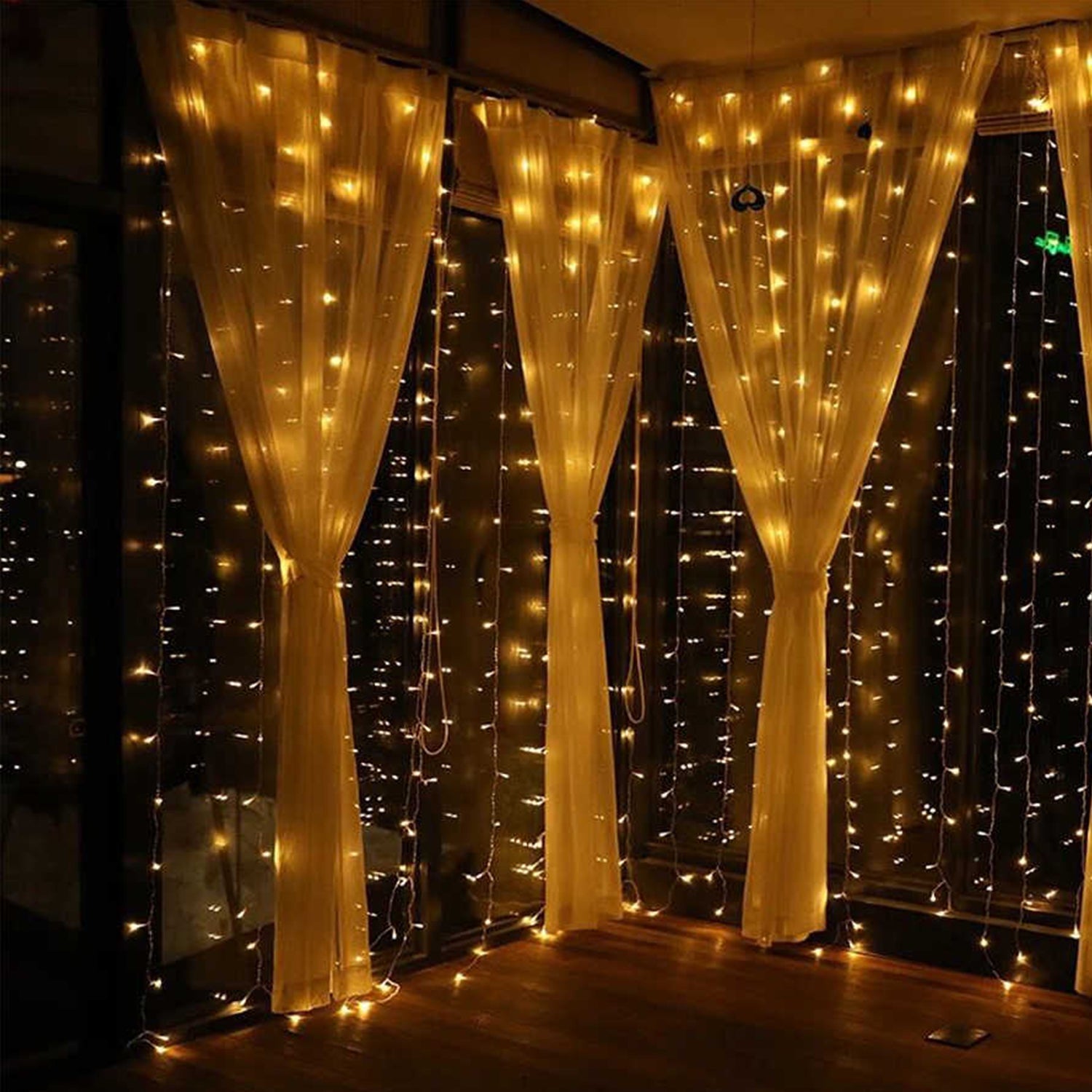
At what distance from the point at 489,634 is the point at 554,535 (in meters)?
0.40

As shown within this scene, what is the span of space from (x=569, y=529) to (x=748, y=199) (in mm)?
1233

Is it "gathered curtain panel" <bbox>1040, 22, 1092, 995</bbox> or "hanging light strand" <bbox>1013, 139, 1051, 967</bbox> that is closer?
"gathered curtain panel" <bbox>1040, 22, 1092, 995</bbox>

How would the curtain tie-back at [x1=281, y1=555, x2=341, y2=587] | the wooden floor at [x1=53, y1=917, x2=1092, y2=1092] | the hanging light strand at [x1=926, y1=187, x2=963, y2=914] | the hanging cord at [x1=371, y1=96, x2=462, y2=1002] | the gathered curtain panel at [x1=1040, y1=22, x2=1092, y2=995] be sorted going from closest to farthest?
the wooden floor at [x1=53, y1=917, x2=1092, y2=1092] → the curtain tie-back at [x1=281, y1=555, x2=341, y2=587] → the gathered curtain panel at [x1=1040, y1=22, x2=1092, y2=995] → the hanging cord at [x1=371, y1=96, x2=462, y2=1002] → the hanging light strand at [x1=926, y1=187, x2=963, y2=914]

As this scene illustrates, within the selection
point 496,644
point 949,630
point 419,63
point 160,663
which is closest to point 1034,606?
point 949,630

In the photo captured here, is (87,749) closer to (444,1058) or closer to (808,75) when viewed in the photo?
(444,1058)

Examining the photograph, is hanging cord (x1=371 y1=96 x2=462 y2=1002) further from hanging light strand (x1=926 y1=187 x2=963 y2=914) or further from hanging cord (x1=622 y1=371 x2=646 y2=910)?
hanging light strand (x1=926 y1=187 x2=963 y2=914)

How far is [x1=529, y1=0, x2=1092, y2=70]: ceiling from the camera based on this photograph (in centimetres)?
463

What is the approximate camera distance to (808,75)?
511 cm

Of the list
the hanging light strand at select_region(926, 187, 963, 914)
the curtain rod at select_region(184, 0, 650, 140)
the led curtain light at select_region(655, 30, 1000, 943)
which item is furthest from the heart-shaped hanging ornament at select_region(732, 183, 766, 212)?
the hanging light strand at select_region(926, 187, 963, 914)

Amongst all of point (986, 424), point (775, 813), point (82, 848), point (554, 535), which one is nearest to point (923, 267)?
point (986, 424)

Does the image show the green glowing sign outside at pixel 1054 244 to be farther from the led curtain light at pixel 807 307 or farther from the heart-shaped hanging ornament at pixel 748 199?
the heart-shaped hanging ornament at pixel 748 199

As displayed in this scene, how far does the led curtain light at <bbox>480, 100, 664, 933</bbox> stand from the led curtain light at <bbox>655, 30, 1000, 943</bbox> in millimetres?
339

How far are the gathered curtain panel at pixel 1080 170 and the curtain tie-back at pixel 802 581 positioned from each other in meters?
0.96

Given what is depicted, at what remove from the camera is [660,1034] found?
434cm
